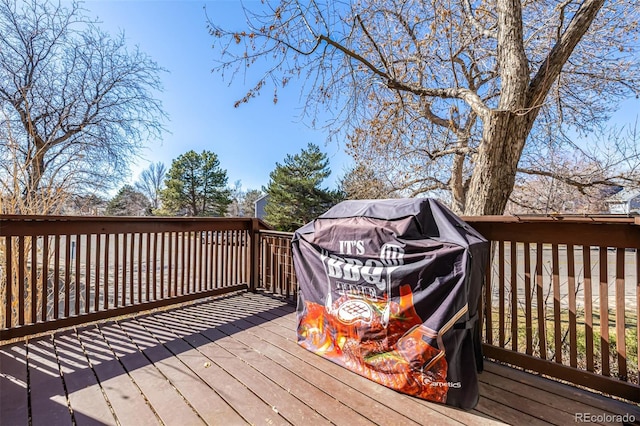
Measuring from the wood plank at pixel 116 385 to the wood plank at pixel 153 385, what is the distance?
0.11 feet

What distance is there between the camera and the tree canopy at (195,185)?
68.4ft

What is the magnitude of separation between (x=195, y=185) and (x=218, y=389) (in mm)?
21613

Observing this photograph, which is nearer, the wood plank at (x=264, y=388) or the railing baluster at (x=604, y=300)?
the wood plank at (x=264, y=388)

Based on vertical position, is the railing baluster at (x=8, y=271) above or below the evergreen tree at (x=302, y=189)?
below

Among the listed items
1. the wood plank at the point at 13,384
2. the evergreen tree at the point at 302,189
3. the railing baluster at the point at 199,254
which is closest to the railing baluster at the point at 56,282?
the wood plank at the point at 13,384

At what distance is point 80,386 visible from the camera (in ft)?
5.99

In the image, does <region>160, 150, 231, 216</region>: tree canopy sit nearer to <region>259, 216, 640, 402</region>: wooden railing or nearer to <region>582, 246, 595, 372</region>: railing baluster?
<region>259, 216, 640, 402</region>: wooden railing

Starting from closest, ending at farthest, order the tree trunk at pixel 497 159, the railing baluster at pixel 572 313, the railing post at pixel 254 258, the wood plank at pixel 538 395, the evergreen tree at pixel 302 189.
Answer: the wood plank at pixel 538 395 → the railing baluster at pixel 572 313 → the tree trunk at pixel 497 159 → the railing post at pixel 254 258 → the evergreen tree at pixel 302 189

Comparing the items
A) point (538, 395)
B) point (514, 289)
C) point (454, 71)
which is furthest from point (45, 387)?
point (454, 71)

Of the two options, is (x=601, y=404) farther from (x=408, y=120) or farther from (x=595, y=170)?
(x=408, y=120)

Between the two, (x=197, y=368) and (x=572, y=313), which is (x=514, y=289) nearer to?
(x=572, y=313)

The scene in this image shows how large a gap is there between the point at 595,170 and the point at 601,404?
448cm

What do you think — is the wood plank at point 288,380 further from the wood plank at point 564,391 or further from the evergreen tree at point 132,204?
the evergreen tree at point 132,204

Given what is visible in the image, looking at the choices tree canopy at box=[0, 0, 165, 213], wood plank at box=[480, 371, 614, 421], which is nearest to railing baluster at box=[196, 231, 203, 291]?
wood plank at box=[480, 371, 614, 421]
